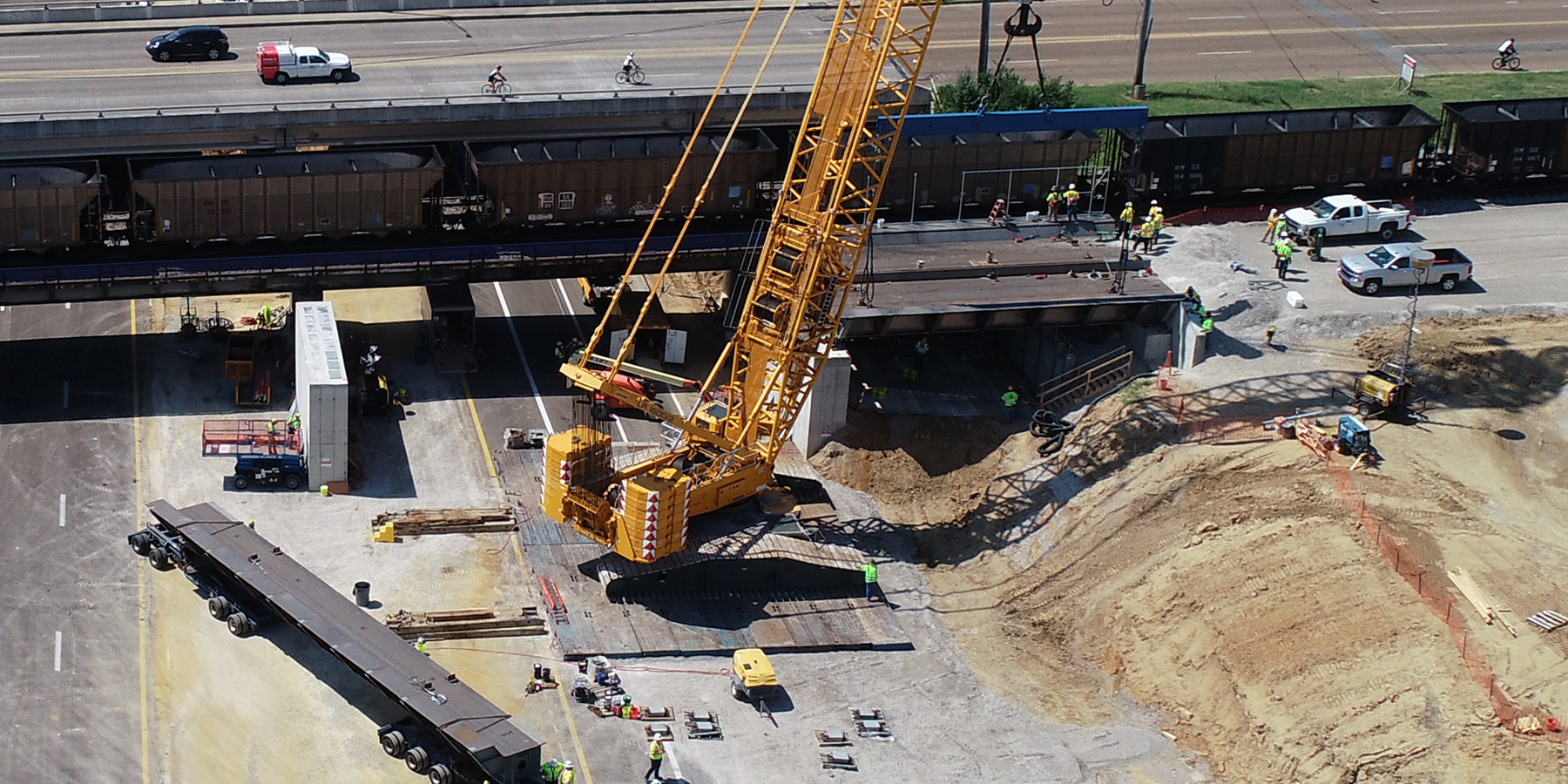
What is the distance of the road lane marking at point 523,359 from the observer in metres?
67.2

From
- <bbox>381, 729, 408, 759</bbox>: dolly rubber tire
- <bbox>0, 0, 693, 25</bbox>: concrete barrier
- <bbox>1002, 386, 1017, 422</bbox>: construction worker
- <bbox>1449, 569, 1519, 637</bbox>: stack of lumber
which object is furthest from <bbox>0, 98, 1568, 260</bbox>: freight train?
<bbox>1449, 569, 1519, 637</bbox>: stack of lumber

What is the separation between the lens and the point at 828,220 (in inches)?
2287

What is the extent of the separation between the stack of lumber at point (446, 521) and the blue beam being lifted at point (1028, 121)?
23.8 m

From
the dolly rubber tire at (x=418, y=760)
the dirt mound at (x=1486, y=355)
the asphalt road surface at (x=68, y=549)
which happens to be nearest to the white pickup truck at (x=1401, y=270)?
the dirt mound at (x=1486, y=355)

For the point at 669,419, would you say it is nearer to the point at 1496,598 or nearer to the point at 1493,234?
the point at 1496,598

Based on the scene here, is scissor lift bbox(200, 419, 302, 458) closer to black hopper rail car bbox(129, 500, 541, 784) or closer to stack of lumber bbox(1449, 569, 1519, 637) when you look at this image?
black hopper rail car bbox(129, 500, 541, 784)

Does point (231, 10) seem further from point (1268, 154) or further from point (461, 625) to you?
point (1268, 154)

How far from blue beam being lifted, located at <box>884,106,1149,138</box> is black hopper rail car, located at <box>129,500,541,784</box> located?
31.0 metres

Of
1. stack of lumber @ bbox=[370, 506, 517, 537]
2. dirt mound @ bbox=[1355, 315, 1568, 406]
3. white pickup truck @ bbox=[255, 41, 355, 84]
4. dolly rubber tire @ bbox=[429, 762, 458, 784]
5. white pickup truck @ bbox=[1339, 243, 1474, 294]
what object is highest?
white pickup truck @ bbox=[255, 41, 355, 84]

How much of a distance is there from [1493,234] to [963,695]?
33572mm

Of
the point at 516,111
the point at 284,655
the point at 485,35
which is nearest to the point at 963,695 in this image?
the point at 284,655

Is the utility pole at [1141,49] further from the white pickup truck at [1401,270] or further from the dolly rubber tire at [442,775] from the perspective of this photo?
the dolly rubber tire at [442,775]

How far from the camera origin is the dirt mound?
63000 millimetres

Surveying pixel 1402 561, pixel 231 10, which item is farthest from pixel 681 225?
pixel 1402 561
